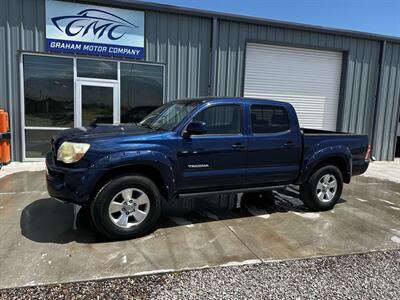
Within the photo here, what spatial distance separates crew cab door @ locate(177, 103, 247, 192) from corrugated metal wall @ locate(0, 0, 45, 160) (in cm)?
675

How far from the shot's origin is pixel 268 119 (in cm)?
541

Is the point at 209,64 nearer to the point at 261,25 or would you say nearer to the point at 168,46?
the point at 168,46

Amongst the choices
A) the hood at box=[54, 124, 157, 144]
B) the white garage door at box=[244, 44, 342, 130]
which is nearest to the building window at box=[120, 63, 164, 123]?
the white garage door at box=[244, 44, 342, 130]

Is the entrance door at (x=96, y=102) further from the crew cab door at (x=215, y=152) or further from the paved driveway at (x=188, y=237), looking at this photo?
the crew cab door at (x=215, y=152)

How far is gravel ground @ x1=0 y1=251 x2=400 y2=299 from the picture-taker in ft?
10.5

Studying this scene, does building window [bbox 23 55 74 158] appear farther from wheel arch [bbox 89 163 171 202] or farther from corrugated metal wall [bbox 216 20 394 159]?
wheel arch [bbox 89 163 171 202]

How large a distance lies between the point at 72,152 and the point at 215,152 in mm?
1901

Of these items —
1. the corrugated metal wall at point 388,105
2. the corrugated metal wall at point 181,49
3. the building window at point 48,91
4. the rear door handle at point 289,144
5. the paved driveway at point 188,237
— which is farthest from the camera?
the corrugated metal wall at point 388,105

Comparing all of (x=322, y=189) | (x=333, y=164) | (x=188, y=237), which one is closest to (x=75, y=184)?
(x=188, y=237)

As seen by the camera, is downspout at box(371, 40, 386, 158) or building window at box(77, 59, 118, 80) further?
downspout at box(371, 40, 386, 158)

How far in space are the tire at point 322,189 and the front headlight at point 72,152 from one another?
3662 millimetres

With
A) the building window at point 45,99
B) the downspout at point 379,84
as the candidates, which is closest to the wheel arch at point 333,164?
the building window at point 45,99

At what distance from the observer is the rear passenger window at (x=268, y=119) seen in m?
5.28

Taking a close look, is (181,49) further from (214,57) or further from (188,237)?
(188,237)
